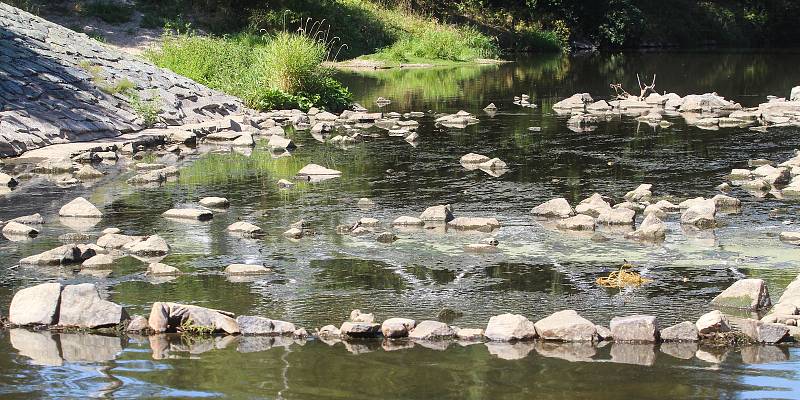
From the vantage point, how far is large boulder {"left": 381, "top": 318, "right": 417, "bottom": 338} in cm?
761

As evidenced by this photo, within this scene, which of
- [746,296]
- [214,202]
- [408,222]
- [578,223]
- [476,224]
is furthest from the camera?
[214,202]

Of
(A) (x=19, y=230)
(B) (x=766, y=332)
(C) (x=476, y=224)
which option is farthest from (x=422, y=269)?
(A) (x=19, y=230)

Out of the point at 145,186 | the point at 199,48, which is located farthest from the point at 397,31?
the point at 145,186

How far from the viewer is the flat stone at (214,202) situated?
1279 centimetres

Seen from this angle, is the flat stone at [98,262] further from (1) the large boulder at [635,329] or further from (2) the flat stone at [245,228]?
(1) the large boulder at [635,329]

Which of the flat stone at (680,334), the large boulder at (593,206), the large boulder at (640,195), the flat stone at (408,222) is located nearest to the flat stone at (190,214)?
the flat stone at (408,222)

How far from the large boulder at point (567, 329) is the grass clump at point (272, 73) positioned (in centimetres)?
1614

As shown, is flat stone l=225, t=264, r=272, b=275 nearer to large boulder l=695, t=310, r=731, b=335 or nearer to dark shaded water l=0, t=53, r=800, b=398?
dark shaded water l=0, t=53, r=800, b=398

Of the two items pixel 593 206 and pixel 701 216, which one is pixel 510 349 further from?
pixel 593 206

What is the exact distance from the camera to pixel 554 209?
1202cm

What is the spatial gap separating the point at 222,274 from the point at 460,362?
314 cm

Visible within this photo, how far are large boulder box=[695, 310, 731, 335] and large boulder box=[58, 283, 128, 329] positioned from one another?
3.90 m

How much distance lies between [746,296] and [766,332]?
3.30 ft

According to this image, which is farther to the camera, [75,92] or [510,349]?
[75,92]
